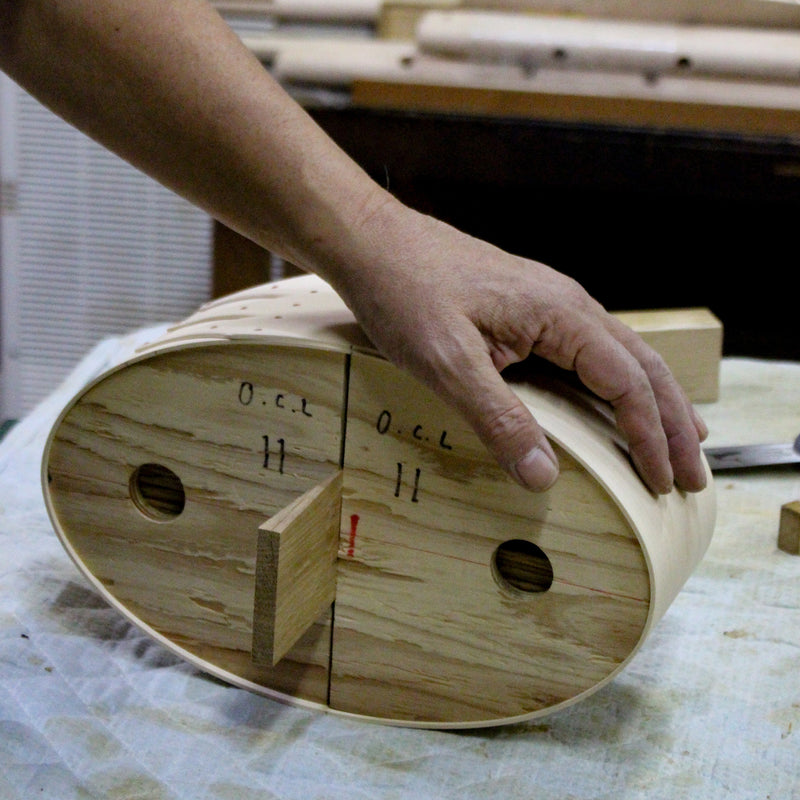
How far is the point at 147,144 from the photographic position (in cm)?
88

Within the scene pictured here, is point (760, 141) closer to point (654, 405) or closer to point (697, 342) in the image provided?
point (697, 342)

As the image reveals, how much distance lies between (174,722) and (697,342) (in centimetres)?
101

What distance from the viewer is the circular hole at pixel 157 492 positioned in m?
1.00

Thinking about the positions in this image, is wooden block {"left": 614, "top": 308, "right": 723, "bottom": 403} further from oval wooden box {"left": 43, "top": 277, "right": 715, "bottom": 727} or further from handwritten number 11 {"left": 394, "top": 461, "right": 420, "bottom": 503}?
handwritten number 11 {"left": 394, "top": 461, "right": 420, "bottom": 503}

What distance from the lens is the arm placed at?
2.75 feet

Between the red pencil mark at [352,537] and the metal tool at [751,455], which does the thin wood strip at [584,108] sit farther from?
the red pencil mark at [352,537]

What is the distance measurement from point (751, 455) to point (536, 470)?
74cm

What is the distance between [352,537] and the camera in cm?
94

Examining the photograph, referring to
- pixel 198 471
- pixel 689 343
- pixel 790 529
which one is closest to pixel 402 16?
pixel 689 343

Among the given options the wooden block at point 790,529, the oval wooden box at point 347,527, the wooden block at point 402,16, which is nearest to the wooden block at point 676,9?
the wooden block at point 402,16

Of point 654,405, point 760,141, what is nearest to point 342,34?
point 760,141

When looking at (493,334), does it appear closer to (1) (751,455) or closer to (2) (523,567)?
(2) (523,567)

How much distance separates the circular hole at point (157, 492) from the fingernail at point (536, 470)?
35 cm

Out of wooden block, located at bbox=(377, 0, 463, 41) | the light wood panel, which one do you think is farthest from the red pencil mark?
wooden block, located at bbox=(377, 0, 463, 41)
